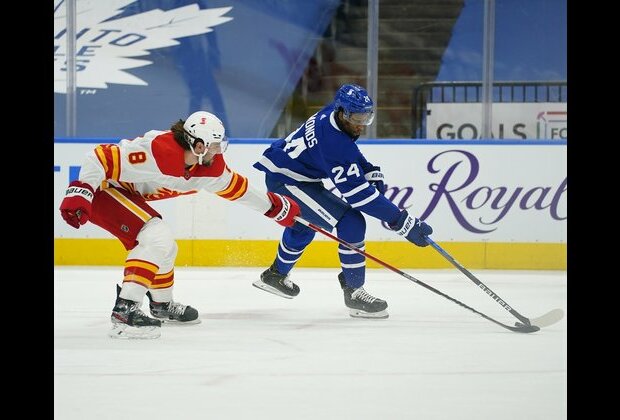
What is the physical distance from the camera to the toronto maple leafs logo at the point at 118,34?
23.3 feet

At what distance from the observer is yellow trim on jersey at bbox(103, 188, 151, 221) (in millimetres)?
4133

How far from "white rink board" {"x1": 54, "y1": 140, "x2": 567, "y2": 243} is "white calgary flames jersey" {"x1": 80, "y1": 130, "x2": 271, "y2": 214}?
2.46 m

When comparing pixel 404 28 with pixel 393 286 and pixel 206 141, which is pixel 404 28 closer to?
pixel 393 286

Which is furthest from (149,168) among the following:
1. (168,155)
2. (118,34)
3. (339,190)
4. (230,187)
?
(118,34)

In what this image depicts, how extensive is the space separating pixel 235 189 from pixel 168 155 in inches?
19.2

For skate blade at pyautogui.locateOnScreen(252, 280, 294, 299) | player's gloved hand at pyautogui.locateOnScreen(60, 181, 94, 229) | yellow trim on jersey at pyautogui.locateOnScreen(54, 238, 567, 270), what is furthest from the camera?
yellow trim on jersey at pyautogui.locateOnScreen(54, 238, 567, 270)

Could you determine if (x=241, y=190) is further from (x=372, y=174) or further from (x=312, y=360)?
(x=312, y=360)

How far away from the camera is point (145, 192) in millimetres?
4320

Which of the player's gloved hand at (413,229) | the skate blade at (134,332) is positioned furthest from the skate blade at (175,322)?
the player's gloved hand at (413,229)

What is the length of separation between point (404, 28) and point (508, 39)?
705 mm

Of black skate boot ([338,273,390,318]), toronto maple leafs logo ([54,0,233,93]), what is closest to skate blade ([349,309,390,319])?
black skate boot ([338,273,390,318])

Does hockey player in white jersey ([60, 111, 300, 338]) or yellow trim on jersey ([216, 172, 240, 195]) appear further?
yellow trim on jersey ([216, 172, 240, 195])

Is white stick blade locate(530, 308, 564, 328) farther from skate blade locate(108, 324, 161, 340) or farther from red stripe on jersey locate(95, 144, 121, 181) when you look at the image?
red stripe on jersey locate(95, 144, 121, 181)
